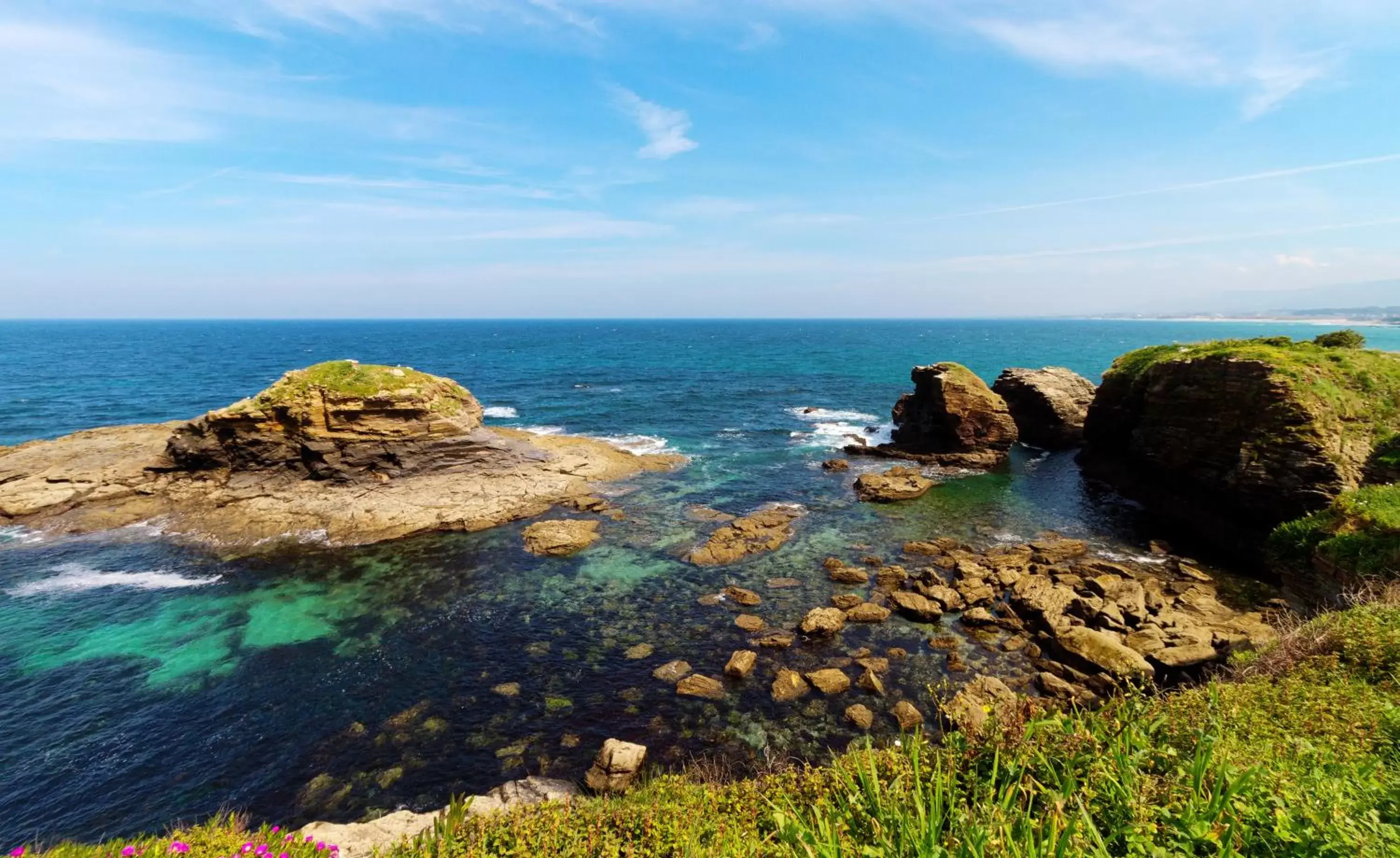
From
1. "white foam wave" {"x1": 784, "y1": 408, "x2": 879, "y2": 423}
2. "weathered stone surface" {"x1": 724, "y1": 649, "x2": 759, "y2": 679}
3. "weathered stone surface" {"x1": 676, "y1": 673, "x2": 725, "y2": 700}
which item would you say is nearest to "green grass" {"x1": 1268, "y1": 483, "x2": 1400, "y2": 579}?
"weathered stone surface" {"x1": 724, "y1": 649, "x2": 759, "y2": 679}

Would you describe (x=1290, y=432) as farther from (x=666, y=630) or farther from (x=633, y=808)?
(x=633, y=808)

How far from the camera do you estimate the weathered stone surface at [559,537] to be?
28.9m

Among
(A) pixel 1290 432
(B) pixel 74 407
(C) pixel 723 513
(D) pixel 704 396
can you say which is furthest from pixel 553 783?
(B) pixel 74 407

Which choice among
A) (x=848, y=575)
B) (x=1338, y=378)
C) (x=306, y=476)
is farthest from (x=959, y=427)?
(x=306, y=476)

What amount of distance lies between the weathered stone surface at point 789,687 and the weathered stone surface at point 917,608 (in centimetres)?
614

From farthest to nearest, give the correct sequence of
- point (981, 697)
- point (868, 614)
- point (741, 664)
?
point (868, 614) < point (741, 664) < point (981, 697)

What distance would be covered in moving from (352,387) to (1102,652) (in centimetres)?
3796

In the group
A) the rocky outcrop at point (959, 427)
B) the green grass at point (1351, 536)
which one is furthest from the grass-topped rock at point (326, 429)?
the green grass at point (1351, 536)

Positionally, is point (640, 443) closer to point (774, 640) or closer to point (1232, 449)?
point (774, 640)

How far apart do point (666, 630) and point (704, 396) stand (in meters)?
54.8

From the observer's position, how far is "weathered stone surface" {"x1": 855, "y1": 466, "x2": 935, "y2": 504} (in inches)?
1416

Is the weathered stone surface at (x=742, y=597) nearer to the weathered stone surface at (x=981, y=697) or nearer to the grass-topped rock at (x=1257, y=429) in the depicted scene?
the weathered stone surface at (x=981, y=697)

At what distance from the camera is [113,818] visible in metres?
14.0

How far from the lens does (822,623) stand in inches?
845
